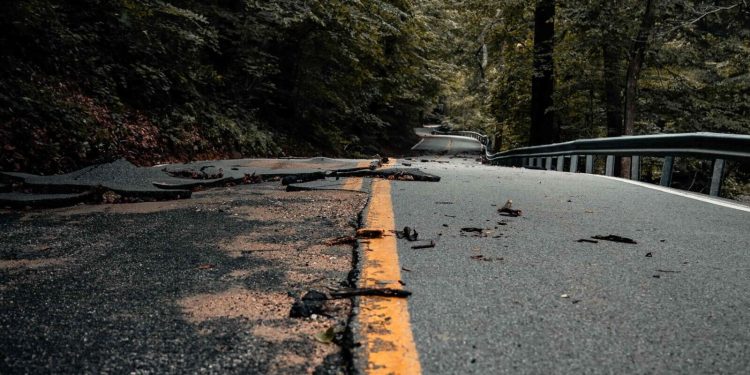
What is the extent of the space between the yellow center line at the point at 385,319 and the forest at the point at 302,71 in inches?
221

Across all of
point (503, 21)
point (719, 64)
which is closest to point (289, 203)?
point (719, 64)

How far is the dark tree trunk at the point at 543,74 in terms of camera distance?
17.4m

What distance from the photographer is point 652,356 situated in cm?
184

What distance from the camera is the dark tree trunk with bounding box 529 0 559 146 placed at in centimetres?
1744

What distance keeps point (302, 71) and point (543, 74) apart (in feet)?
26.0

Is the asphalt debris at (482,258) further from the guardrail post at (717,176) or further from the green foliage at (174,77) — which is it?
the green foliage at (174,77)

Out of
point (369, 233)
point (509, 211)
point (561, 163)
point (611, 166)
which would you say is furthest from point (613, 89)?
point (369, 233)

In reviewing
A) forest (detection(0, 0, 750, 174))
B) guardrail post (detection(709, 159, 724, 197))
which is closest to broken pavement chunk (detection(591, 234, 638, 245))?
guardrail post (detection(709, 159, 724, 197))

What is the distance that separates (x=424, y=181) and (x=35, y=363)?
586 cm

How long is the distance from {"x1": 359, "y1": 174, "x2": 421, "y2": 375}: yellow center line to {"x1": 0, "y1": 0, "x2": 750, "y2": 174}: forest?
562 cm

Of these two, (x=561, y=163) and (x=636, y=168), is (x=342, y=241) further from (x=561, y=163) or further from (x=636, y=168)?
(x=561, y=163)

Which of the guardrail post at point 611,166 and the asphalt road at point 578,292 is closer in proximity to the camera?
the asphalt road at point 578,292

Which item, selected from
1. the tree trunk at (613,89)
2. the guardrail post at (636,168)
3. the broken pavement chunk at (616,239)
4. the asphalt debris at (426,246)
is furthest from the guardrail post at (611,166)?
the asphalt debris at (426,246)

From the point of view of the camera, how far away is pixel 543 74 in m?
17.5
